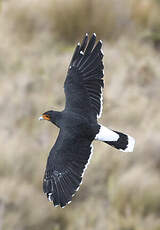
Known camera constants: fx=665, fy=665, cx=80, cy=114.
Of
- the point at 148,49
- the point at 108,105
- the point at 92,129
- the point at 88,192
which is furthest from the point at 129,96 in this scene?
the point at 92,129

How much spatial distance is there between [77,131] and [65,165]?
0.39 meters

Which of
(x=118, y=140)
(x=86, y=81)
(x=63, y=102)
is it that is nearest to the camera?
(x=118, y=140)

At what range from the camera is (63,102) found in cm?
1270

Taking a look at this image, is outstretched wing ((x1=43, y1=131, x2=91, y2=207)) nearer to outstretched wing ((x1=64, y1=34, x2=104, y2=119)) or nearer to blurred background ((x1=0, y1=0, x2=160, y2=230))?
outstretched wing ((x1=64, y1=34, x2=104, y2=119))

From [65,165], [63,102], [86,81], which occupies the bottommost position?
[65,165]

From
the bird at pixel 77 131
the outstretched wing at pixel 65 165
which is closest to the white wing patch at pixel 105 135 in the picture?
the bird at pixel 77 131

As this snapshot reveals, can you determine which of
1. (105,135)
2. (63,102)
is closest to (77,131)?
(105,135)

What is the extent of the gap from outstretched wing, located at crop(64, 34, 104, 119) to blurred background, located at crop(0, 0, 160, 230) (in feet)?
8.90

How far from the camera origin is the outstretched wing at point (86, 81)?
7422mm

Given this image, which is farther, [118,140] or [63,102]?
[63,102]

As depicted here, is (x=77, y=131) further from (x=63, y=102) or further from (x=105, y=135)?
(x=63, y=102)

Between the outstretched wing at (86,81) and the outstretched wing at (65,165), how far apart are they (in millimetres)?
442

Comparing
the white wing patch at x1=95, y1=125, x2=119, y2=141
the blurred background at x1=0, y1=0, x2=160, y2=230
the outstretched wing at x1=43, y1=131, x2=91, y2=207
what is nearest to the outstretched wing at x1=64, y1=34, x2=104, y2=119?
the white wing patch at x1=95, y1=125, x2=119, y2=141

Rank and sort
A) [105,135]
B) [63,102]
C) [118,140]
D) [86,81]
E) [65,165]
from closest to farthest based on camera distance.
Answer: [65,165] → [105,135] → [118,140] → [86,81] → [63,102]
